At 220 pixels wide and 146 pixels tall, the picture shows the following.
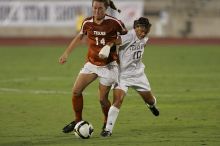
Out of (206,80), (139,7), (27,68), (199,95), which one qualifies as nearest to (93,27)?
(199,95)

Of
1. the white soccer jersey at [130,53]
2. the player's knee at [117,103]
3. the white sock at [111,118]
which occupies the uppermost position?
the white soccer jersey at [130,53]

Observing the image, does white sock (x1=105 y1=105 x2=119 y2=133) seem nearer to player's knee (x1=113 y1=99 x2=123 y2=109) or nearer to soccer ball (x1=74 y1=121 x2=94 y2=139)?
player's knee (x1=113 y1=99 x2=123 y2=109)

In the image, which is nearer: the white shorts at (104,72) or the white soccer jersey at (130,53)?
the white shorts at (104,72)

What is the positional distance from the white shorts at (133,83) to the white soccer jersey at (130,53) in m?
0.08

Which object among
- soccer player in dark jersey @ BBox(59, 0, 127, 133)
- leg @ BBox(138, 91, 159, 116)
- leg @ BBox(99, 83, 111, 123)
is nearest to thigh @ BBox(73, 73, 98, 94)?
soccer player in dark jersey @ BBox(59, 0, 127, 133)

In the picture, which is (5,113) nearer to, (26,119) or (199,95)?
(26,119)

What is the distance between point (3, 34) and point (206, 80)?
61.6 ft

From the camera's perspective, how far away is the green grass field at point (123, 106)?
10352 mm

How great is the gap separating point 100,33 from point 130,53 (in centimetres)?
71

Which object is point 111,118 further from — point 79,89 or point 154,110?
point 154,110

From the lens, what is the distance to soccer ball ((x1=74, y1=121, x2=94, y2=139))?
10.3 m

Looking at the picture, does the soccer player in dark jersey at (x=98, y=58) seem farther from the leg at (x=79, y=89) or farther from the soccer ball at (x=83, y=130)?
the soccer ball at (x=83, y=130)

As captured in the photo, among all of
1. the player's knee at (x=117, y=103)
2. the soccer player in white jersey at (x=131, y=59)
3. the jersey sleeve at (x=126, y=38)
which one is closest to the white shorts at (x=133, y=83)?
the soccer player in white jersey at (x=131, y=59)

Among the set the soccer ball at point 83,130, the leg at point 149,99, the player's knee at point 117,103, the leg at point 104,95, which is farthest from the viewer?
the leg at point 149,99
